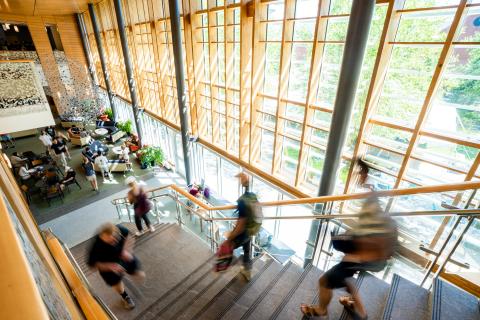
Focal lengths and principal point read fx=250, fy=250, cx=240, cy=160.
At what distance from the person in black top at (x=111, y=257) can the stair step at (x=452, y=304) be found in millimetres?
3931

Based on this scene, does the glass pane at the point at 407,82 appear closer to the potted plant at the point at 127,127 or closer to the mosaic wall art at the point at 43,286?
the mosaic wall art at the point at 43,286

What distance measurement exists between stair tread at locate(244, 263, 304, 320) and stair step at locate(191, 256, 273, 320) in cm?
36

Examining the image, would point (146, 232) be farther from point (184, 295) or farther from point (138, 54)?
point (138, 54)

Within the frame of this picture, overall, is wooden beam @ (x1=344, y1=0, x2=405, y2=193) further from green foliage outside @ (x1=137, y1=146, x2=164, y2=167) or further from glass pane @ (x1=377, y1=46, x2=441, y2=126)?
green foliage outside @ (x1=137, y1=146, x2=164, y2=167)

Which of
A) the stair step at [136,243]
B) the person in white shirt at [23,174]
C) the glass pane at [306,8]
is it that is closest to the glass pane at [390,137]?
the glass pane at [306,8]

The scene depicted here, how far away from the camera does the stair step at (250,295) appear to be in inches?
127

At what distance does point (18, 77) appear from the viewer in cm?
834

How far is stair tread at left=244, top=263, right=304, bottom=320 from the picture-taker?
3121 mm

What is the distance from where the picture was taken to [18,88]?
27.6 ft

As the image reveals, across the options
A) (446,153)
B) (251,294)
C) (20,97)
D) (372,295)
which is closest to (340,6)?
(446,153)

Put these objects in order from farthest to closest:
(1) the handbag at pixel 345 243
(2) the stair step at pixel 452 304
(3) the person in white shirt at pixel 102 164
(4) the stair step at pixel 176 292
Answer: (3) the person in white shirt at pixel 102 164 < (4) the stair step at pixel 176 292 < (1) the handbag at pixel 345 243 < (2) the stair step at pixel 452 304

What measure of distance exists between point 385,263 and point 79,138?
17612 millimetres

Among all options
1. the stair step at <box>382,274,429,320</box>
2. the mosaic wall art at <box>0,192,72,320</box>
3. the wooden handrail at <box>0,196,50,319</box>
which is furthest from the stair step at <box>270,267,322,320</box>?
the wooden handrail at <box>0,196,50,319</box>

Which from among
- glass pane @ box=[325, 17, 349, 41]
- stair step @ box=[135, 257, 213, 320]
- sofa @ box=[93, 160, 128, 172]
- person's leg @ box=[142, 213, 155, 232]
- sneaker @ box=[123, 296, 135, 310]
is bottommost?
sofa @ box=[93, 160, 128, 172]
